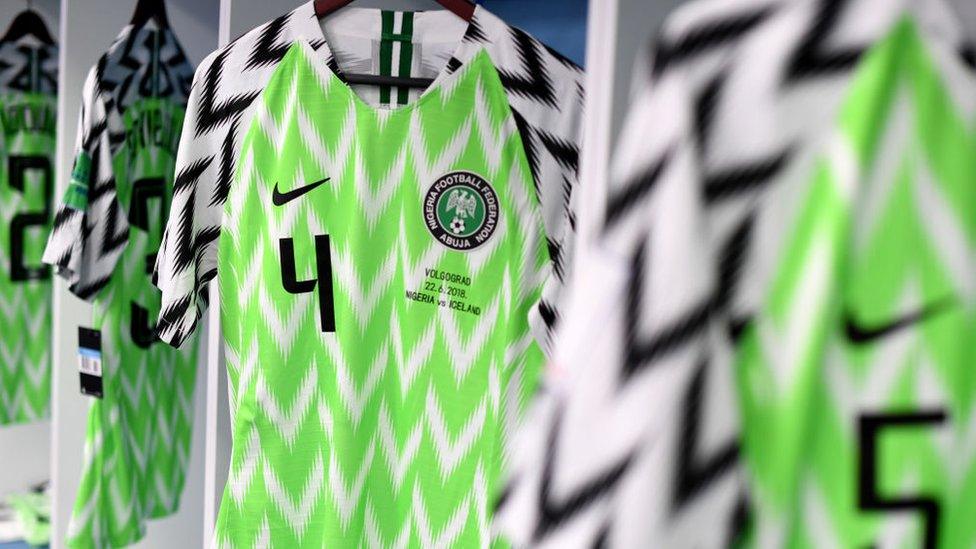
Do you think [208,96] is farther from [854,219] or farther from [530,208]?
[854,219]

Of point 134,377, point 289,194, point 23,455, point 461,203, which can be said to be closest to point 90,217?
point 134,377

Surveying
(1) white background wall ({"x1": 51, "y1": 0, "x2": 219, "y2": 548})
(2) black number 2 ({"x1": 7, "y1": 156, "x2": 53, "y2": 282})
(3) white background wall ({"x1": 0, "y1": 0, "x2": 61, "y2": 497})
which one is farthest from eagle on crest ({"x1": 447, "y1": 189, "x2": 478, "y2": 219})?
(3) white background wall ({"x1": 0, "y1": 0, "x2": 61, "y2": 497})

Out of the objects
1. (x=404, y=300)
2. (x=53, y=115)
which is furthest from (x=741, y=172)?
(x=53, y=115)

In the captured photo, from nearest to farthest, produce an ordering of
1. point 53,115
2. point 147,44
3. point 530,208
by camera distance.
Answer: point 530,208, point 147,44, point 53,115

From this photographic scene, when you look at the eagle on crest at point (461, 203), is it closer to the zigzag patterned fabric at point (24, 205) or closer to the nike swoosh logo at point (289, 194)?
the nike swoosh logo at point (289, 194)

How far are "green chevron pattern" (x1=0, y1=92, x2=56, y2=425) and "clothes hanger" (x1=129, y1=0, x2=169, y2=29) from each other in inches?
32.0

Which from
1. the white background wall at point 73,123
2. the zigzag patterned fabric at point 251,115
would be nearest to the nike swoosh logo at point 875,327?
the zigzag patterned fabric at point 251,115

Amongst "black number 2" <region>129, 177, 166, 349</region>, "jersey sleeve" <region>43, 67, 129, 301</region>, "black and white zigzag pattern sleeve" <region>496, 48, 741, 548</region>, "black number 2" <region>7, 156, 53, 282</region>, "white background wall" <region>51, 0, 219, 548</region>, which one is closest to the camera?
"black and white zigzag pattern sleeve" <region>496, 48, 741, 548</region>

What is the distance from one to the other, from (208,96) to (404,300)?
0.36 m

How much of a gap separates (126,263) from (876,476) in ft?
4.48

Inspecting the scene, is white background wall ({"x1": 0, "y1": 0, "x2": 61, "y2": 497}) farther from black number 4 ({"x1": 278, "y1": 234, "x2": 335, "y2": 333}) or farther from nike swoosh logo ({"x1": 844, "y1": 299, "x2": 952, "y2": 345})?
nike swoosh logo ({"x1": 844, "y1": 299, "x2": 952, "y2": 345})

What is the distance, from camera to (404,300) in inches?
43.4

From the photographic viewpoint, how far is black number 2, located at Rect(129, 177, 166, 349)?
5.35ft

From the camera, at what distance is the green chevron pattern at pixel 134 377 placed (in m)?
1.57
